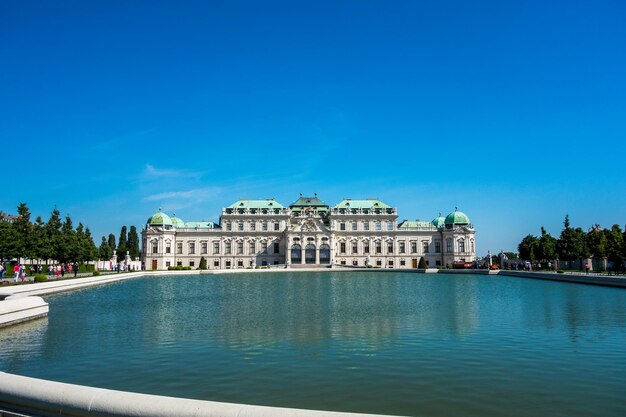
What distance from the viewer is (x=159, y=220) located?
358 ft

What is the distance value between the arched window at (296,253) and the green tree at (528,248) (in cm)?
4496

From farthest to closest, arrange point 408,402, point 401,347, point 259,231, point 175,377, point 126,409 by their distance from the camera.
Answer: point 259,231
point 401,347
point 175,377
point 408,402
point 126,409

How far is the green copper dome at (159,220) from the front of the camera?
109m

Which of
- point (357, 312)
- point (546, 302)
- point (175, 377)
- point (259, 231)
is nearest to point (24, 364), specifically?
point (175, 377)

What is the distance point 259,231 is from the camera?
109 meters

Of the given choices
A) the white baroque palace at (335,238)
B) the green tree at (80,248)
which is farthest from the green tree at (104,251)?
the green tree at (80,248)

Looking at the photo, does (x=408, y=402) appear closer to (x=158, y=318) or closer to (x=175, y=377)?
(x=175, y=377)

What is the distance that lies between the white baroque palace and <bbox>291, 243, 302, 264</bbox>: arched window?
372cm

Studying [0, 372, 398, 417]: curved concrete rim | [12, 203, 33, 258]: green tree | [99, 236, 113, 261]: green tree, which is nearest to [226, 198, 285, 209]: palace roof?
[99, 236, 113, 261]: green tree

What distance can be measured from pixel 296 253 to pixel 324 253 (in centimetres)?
599

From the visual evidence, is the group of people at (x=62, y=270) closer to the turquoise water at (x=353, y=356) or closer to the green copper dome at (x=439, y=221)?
the turquoise water at (x=353, y=356)

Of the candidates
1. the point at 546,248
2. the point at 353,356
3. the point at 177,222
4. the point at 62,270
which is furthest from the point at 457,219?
the point at 353,356

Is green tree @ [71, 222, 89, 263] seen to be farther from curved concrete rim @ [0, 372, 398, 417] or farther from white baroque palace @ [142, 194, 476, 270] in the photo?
curved concrete rim @ [0, 372, 398, 417]

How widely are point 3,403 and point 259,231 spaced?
335ft
